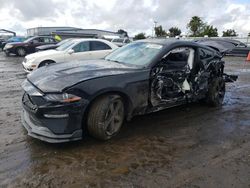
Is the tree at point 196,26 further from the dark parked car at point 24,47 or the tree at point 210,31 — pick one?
the dark parked car at point 24,47

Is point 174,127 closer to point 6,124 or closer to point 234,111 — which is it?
point 234,111

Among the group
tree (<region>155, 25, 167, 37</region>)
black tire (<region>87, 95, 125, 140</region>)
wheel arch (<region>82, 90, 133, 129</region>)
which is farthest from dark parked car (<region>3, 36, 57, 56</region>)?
tree (<region>155, 25, 167, 37</region>)

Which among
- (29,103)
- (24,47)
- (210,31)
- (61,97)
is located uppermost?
(210,31)

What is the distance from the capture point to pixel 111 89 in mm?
4023

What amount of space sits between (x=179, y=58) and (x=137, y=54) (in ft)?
3.07

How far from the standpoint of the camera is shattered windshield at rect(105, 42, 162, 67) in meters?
4.90

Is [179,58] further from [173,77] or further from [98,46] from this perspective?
[98,46]

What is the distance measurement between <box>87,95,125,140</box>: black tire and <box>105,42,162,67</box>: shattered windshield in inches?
38.3

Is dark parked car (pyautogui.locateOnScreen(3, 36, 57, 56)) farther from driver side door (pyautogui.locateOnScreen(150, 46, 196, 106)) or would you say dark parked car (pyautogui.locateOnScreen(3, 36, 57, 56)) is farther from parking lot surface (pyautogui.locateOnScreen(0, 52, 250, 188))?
driver side door (pyautogui.locateOnScreen(150, 46, 196, 106))

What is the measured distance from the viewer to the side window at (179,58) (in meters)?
5.18

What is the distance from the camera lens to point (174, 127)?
4965 mm

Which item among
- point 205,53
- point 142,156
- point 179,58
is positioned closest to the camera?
point 142,156

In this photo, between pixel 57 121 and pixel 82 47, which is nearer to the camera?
pixel 57 121

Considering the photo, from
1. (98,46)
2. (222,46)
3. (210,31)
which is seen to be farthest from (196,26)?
(222,46)
